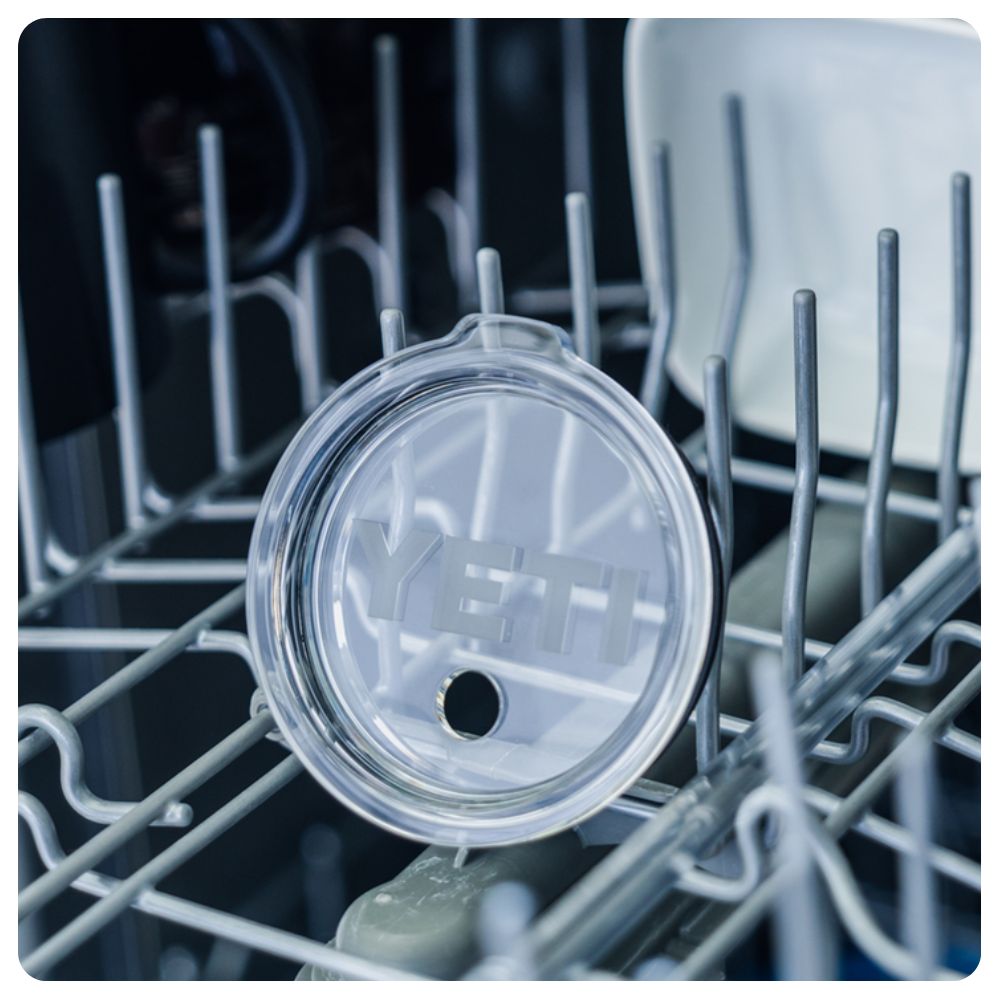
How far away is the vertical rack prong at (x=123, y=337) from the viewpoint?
1.98ft

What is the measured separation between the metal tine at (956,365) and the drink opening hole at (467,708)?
0.21 m

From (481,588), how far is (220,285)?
0.28 m

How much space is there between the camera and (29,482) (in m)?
0.60

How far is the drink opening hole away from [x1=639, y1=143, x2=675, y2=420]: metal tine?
0.22 m

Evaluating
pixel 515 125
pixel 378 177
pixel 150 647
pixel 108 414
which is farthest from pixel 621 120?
pixel 150 647

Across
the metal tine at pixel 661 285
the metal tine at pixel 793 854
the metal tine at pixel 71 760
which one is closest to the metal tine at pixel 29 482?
the metal tine at pixel 71 760

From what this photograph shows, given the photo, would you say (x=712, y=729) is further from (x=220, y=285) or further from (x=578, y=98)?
(x=578, y=98)

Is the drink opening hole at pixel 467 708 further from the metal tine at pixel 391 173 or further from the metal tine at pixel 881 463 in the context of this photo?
the metal tine at pixel 391 173

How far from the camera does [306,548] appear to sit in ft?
1.52

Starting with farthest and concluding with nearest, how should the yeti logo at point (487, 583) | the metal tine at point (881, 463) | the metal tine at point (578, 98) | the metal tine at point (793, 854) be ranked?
the metal tine at point (578, 98) < the metal tine at point (881, 463) < the yeti logo at point (487, 583) < the metal tine at point (793, 854)

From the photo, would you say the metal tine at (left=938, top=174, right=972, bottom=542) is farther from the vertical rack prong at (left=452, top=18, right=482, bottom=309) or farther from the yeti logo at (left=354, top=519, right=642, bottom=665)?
the vertical rack prong at (left=452, top=18, right=482, bottom=309)

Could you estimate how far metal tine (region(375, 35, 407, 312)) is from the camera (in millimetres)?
761

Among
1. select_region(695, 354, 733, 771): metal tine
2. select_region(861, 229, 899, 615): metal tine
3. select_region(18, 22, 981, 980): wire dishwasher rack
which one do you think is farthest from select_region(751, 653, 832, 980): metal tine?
select_region(861, 229, 899, 615): metal tine

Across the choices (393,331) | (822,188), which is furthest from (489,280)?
(822,188)
